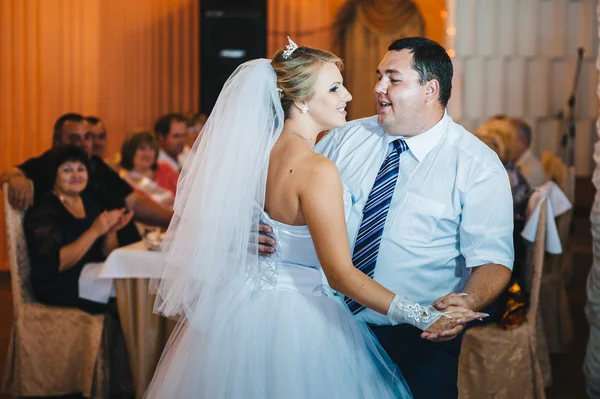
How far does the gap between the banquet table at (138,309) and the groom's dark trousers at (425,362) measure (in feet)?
5.64

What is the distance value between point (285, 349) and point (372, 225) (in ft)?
1.67

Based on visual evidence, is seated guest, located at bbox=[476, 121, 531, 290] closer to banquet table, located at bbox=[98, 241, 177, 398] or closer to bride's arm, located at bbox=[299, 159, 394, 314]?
banquet table, located at bbox=[98, 241, 177, 398]

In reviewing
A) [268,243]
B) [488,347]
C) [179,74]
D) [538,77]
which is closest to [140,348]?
[488,347]

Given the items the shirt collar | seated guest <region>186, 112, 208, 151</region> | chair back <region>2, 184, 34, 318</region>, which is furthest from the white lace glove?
seated guest <region>186, 112, 208, 151</region>

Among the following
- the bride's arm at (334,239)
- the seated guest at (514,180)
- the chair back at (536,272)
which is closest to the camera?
the bride's arm at (334,239)

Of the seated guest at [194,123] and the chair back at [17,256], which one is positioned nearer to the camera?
the chair back at [17,256]

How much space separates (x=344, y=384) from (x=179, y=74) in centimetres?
797

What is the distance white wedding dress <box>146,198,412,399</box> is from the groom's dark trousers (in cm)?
11

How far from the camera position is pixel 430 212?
264cm

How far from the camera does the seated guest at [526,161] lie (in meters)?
6.28

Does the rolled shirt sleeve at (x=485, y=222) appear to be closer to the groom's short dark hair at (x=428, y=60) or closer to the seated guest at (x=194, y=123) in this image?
the groom's short dark hair at (x=428, y=60)

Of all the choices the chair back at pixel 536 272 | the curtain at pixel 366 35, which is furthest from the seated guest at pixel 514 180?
the curtain at pixel 366 35

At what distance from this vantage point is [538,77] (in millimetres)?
9875

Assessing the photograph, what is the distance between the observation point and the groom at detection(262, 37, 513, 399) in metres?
2.62
